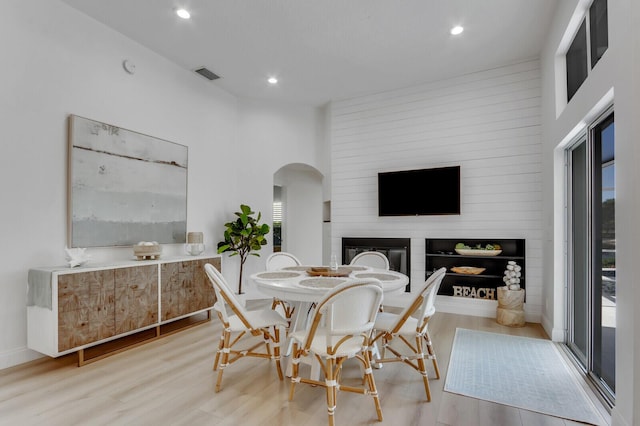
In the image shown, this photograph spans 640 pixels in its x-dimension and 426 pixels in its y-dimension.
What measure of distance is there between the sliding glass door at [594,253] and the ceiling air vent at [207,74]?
14.5 feet

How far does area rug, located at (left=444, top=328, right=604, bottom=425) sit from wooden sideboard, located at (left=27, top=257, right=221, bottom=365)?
9.60 feet

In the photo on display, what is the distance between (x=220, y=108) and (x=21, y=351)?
152 inches

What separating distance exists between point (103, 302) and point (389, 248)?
3.69 metres

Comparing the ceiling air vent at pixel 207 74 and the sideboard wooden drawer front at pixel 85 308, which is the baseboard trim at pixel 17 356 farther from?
the ceiling air vent at pixel 207 74

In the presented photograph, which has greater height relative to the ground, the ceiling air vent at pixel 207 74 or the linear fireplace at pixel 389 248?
the ceiling air vent at pixel 207 74

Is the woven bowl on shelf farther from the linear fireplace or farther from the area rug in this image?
the area rug

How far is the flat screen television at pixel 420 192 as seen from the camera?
15.3 ft

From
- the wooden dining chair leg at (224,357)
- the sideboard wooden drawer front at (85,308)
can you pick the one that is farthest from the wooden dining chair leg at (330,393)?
the sideboard wooden drawer front at (85,308)

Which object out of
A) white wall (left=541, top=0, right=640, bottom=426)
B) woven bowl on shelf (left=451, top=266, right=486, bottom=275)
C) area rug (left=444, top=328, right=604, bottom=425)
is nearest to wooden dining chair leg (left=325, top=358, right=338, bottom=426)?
area rug (left=444, top=328, right=604, bottom=425)

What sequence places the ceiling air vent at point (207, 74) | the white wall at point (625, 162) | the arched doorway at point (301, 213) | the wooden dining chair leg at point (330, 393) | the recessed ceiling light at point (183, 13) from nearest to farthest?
1. the white wall at point (625, 162)
2. the wooden dining chair leg at point (330, 393)
3. the recessed ceiling light at point (183, 13)
4. the ceiling air vent at point (207, 74)
5. the arched doorway at point (301, 213)

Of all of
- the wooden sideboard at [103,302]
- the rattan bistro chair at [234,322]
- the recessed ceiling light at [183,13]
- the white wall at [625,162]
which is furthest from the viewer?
the recessed ceiling light at [183,13]

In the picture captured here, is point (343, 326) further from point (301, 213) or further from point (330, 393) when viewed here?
point (301, 213)

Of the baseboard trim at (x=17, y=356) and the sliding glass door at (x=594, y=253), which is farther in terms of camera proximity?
the baseboard trim at (x=17, y=356)

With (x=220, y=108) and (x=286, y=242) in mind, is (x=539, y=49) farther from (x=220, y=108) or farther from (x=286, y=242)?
(x=286, y=242)
